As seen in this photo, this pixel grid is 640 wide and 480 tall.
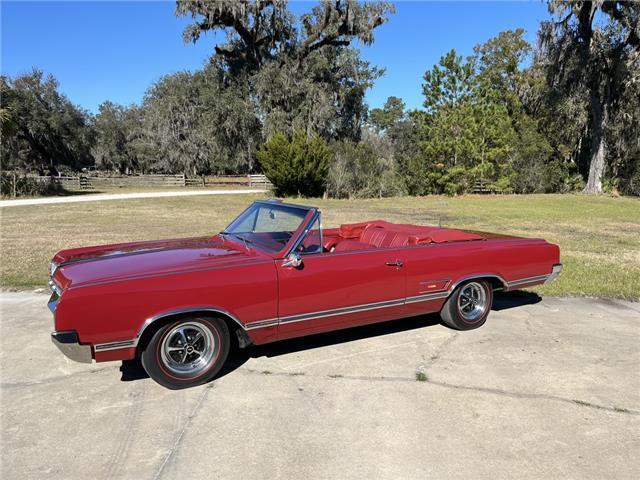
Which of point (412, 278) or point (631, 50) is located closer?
point (412, 278)

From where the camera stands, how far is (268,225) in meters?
4.40

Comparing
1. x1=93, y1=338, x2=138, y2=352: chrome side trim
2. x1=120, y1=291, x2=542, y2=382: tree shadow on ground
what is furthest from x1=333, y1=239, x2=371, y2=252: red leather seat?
x1=93, y1=338, x2=138, y2=352: chrome side trim

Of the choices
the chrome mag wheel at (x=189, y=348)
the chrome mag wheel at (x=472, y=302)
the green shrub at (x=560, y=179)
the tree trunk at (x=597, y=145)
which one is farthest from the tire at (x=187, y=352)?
the tree trunk at (x=597, y=145)

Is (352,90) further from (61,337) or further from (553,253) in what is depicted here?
(61,337)

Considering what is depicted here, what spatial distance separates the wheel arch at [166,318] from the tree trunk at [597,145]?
28.3m

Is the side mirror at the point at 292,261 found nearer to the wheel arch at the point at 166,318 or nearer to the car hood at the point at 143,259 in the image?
the car hood at the point at 143,259

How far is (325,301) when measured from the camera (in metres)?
3.85

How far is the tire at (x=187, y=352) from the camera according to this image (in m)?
3.37

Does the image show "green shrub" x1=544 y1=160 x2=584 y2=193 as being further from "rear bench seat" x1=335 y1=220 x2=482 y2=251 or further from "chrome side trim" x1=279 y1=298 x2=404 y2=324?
"chrome side trim" x1=279 y1=298 x2=404 y2=324

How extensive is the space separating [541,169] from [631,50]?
7.24m

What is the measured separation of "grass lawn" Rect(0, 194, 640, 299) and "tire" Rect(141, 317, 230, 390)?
418cm

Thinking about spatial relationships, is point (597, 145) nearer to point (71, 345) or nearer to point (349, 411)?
point (349, 411)

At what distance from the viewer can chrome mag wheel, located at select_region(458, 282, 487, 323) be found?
480 cm

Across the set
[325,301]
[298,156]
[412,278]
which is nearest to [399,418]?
[325,301]
